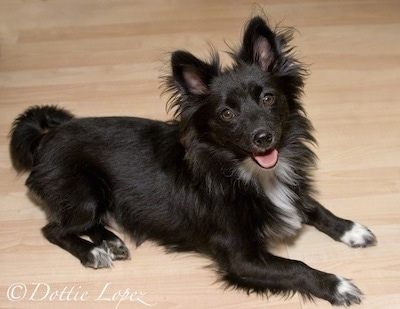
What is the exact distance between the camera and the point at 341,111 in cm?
347

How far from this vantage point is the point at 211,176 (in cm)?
246

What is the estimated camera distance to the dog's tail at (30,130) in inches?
115

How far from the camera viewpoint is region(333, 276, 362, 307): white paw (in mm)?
2363

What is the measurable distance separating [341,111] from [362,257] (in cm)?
121

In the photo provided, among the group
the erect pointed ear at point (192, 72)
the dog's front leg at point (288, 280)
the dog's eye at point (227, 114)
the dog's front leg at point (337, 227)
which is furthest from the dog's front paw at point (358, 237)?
the erect pointed ear at point (192, 72)

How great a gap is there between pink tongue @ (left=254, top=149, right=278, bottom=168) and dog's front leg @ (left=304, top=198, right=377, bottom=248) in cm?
43

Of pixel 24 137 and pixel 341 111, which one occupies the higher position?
pixel 341 111

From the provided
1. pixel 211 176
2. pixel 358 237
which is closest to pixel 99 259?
pixel 211 176

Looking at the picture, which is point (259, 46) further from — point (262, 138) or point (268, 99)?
point (262, 138)

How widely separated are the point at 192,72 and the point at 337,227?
44.0 inches

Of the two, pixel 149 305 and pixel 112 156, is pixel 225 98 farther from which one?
pixel 149 305

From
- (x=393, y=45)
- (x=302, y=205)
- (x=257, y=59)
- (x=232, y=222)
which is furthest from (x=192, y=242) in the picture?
(x=393, y=45)

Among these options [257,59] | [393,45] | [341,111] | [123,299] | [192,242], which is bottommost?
[123,299]
